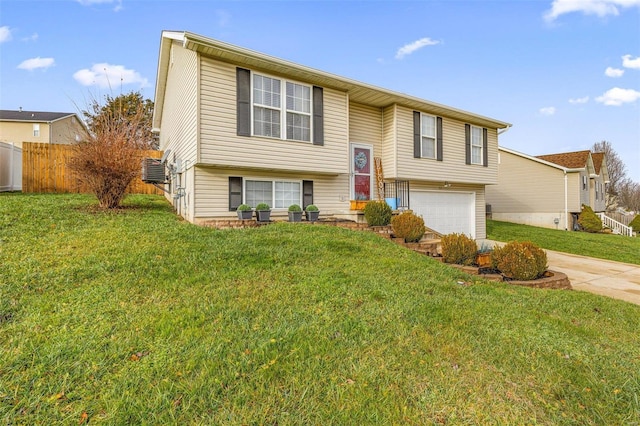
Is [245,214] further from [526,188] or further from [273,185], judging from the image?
[526,188]

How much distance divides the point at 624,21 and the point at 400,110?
7.11 m

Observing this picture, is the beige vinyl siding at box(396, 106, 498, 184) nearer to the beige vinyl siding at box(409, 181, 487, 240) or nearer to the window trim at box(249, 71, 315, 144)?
the beige vinyl siding at box(409, 181, 487, 240)

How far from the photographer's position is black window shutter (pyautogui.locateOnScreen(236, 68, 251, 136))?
7.64m

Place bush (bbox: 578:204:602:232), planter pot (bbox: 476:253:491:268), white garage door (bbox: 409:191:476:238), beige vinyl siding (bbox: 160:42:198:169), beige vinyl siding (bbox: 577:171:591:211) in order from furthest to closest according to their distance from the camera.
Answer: beige vinyl siding (bbox: 577:171:591:211) → bush (bbox: 578:204:602:232) → white garage door (bbox: 409:191:476:238) → beige vinyl siding (bbox: 160:42:198:169) → planter pot (bbox: 476:253:491:268)

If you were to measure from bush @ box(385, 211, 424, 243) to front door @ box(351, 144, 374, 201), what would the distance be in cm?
279

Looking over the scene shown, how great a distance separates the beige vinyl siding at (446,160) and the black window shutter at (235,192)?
5.41m

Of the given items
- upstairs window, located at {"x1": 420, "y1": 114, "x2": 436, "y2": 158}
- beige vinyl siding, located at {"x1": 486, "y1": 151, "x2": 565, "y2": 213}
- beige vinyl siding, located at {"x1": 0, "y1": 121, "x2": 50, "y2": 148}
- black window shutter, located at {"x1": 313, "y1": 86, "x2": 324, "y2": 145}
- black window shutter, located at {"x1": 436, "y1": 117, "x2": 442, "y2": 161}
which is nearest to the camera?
black window shutter, located at {"x1": 313, "y1": 86, "x2": 324, "y2": 145}

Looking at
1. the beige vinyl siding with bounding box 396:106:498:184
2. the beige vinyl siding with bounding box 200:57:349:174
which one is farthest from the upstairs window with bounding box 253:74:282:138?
the beige vinyl siding with bounding box 396:106:498:184

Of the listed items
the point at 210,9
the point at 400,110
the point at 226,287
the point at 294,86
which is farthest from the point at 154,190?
the point at 226,287

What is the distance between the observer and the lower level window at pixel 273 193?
27.3 feet

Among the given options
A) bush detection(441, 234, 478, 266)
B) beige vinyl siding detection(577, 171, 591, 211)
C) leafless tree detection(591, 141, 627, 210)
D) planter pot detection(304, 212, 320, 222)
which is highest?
leafless tree detection(591, 141, 627, 210)

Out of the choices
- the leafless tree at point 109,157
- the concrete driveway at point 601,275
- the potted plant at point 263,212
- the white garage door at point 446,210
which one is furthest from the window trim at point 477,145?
the leafless tree at point 109,157

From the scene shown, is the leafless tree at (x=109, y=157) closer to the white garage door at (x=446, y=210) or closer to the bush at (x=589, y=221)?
the white garage door at (x=446, y=210)

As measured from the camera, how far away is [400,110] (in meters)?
10.6
